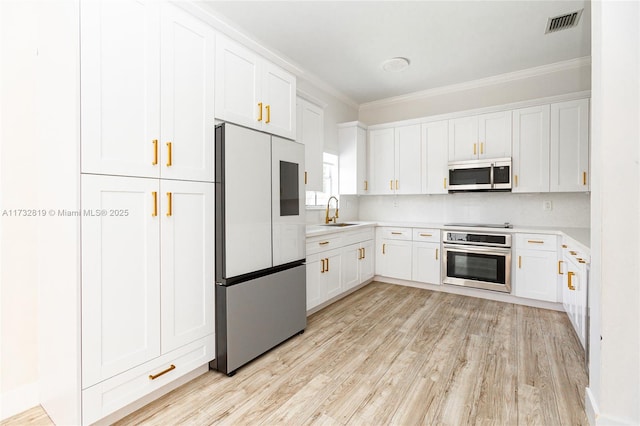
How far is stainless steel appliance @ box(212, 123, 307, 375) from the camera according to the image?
7.10 ft

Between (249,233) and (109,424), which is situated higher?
(249,233)

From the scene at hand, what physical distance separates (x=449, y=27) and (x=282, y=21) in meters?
1.62

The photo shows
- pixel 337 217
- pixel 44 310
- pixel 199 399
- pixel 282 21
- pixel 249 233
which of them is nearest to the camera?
pixel 44 310

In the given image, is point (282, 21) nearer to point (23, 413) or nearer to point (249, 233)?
point (249, 233)

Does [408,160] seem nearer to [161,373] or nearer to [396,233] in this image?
[396,233]

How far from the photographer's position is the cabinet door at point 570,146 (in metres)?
3.49

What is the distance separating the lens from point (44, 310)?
1.81 meters

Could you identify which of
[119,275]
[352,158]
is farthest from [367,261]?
[119,275]

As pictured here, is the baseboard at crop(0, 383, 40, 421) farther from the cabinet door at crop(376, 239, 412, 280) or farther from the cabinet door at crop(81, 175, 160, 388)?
the cabinet door at crop(376, 239, 412, 280)

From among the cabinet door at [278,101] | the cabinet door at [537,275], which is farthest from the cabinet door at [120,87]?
the cabinet door at [537,275]

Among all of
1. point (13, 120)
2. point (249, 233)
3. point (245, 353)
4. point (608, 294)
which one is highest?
point (13, 120)

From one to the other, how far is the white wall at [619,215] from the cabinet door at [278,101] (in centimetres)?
212

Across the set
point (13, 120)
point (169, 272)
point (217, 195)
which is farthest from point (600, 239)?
point (13, 120)

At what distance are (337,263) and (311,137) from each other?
1.60m
